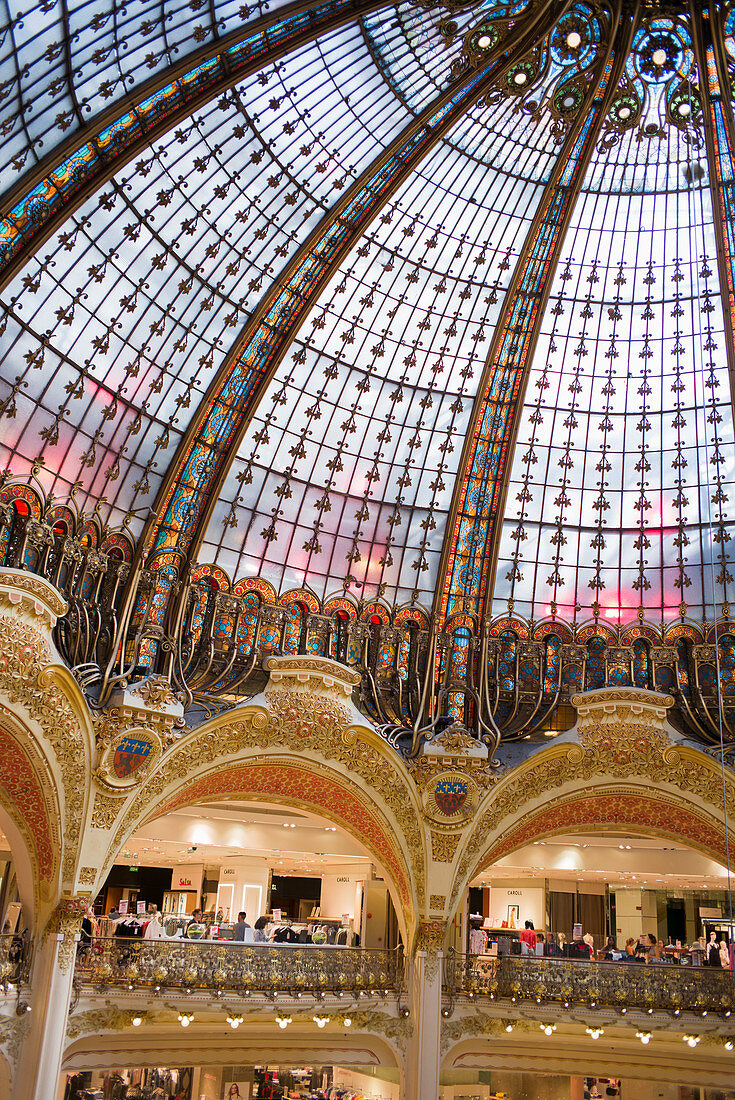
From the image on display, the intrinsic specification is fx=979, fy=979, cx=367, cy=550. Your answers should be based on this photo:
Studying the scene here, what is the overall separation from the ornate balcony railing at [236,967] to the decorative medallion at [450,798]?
3.84m

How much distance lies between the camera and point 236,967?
73.8ft

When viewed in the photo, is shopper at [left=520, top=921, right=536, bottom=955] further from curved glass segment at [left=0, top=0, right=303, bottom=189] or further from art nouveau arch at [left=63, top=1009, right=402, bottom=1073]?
curved glass segment at [left=0, top=0, right=303, bottom=189]

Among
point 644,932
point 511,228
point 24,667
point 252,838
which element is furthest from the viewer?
point 644,932

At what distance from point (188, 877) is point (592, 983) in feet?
59.3

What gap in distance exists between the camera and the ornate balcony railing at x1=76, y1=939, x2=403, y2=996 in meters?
21.1

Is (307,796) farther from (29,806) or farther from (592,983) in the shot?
(592,983)

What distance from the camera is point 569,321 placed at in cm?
2481

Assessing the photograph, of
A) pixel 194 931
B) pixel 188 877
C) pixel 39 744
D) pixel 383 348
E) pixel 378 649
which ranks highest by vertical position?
pixel 383 348

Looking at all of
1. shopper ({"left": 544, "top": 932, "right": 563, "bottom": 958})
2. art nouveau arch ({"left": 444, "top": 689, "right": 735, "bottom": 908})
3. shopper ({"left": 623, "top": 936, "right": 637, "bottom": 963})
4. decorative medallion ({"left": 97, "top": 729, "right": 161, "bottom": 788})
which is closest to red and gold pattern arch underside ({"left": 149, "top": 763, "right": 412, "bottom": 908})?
art nouveau arch ({"left": 444, "top": 689, "right": 735, "bottom": 908})

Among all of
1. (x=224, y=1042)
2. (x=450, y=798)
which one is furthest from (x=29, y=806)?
(x=450, y=798)

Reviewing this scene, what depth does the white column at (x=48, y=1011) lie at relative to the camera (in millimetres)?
19203

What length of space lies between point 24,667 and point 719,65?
18.2 meters

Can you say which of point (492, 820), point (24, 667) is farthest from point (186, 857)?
point (24, 667)

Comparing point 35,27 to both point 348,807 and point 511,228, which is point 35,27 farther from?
point 348,807
